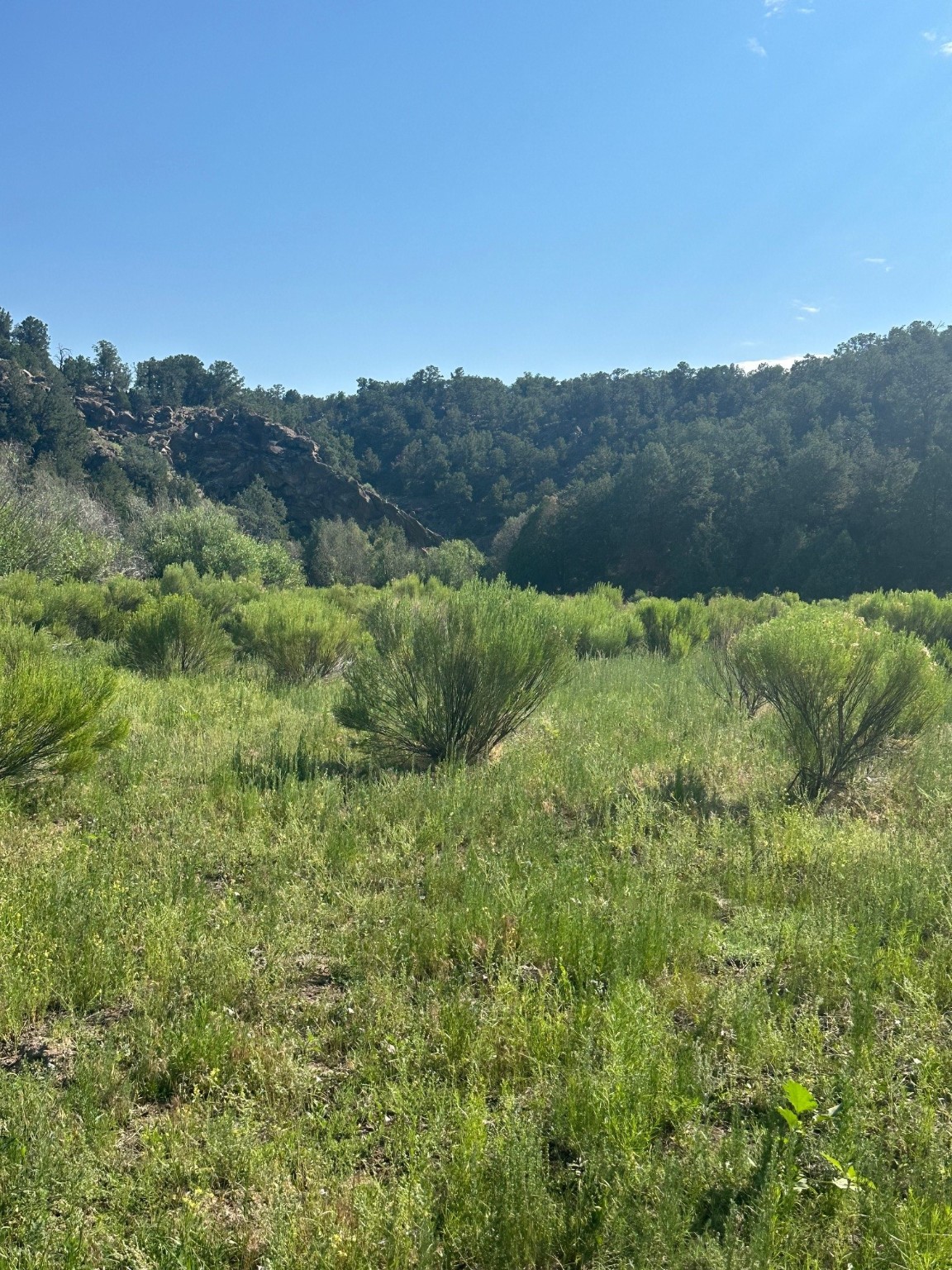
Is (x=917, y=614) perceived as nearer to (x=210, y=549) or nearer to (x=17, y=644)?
(x=17, y=644)

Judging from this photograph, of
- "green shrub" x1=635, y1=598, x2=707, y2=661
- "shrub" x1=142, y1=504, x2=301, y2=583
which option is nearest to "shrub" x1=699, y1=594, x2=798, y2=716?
"green shrub" x1=635, y1=598, x2=707, y2=661

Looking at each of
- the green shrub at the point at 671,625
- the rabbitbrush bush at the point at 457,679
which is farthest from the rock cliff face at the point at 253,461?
the rabbitbrush bush at the point at 457,679

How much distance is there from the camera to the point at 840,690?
5.85m

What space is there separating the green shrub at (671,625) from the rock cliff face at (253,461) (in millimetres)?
47814

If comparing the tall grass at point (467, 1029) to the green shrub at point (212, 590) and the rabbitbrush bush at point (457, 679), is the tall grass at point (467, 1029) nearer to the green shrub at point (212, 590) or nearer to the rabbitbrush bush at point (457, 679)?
the rabbitbrush bush at point (457, 679)

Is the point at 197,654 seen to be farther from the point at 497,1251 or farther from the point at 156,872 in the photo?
the point at 497,1251

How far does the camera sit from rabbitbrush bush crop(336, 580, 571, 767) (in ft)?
21.1

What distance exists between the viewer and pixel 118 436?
198 ft

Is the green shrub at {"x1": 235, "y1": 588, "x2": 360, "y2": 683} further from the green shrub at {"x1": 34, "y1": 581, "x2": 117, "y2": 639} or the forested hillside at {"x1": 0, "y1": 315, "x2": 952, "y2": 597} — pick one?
the forested hillside at {"x1": 0, "y1": 315, "x2": 952, "y2": 597}

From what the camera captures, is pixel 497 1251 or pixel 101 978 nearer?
pixel 497 1251

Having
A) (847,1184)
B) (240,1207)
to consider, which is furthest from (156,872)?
(847,1184)

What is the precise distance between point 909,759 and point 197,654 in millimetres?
9107

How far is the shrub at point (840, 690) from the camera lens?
19.0ft

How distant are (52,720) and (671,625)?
12.8m
